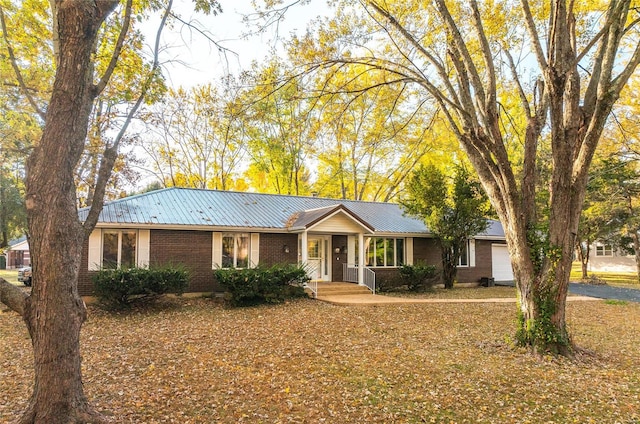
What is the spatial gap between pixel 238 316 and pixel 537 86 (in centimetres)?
923

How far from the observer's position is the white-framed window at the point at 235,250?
14.6m

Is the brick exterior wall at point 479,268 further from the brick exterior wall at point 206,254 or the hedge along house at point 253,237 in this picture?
the brick exterior wall at point 206,254

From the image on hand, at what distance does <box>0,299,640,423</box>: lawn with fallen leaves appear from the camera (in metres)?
4.82

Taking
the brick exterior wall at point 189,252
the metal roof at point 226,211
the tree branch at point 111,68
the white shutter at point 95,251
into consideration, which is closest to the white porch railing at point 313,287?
the metal roof at point 226,211

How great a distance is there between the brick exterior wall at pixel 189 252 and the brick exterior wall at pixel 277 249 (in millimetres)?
2032

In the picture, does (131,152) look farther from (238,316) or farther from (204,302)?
(238,316)

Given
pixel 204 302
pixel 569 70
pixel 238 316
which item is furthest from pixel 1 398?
pixel 569 70

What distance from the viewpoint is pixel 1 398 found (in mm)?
5113

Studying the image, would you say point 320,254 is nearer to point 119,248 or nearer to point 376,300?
point 376,300

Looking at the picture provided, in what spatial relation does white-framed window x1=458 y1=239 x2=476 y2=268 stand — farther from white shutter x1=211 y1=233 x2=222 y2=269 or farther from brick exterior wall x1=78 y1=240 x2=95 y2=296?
brick exterior wall x1=78 y1=240 x2=95 y2=296

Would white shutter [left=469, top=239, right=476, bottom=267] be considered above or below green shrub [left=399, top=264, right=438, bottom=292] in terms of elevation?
above

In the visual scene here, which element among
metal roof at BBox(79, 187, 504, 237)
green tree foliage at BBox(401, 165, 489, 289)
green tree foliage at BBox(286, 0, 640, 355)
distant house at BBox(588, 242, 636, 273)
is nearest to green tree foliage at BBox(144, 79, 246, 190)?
metal roof at BBox(79, 187, 504, 237)

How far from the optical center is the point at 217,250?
1434 cm

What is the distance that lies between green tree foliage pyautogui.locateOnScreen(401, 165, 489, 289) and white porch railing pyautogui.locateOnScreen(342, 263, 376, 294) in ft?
11.7
